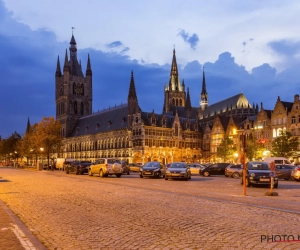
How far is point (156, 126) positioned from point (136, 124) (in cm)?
507

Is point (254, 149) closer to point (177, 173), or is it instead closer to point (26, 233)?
point (177, 173)

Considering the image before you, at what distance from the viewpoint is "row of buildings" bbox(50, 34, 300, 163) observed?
A: 87.6 m

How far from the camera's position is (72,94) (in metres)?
144

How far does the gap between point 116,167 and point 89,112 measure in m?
111

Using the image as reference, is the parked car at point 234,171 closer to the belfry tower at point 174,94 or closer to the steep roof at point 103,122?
the steep roof at point 103,122

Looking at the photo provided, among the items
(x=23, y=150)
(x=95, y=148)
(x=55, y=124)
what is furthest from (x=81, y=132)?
(x=55, y=124)

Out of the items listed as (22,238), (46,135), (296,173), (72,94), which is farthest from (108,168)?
(72,94)

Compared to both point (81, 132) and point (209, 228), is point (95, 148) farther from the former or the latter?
point (209, 228)

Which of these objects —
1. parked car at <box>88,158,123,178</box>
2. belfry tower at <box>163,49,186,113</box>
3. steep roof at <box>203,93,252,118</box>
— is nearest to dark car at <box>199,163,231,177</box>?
parked car at <box>88,158,123,178</box>

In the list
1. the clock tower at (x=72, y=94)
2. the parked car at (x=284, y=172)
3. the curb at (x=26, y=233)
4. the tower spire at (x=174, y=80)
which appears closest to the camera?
the curb at (x=26, y=233)

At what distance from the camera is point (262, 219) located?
10.8 meters

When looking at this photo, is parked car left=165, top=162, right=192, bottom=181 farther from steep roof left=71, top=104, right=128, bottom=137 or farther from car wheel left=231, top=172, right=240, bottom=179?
steep roof left=71, top=104, right=128, bottom=137

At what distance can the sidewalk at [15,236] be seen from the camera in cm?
772

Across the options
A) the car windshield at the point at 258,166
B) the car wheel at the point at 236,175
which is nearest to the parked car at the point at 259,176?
the car windshield at the point at 258,166
